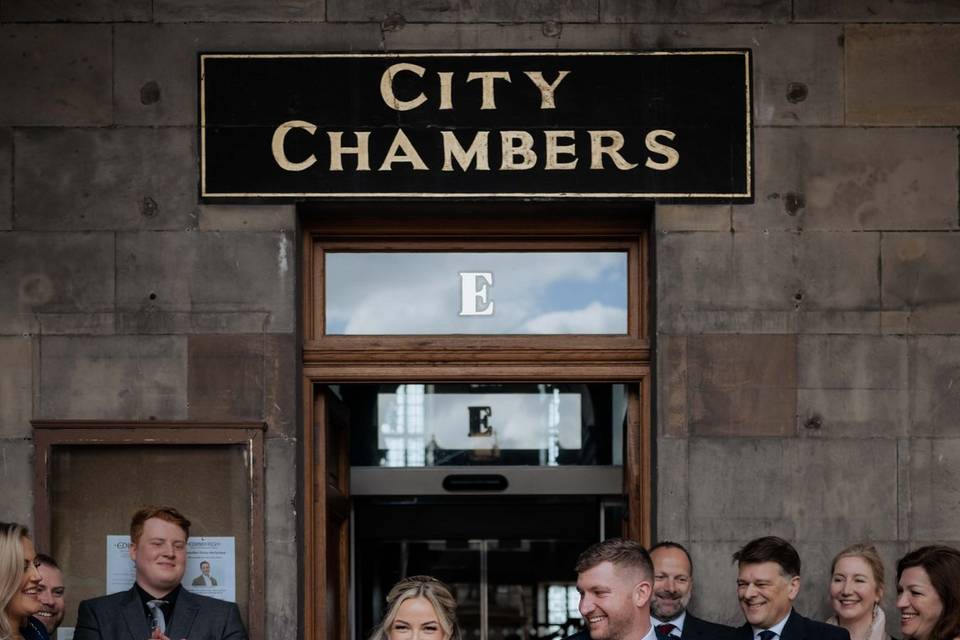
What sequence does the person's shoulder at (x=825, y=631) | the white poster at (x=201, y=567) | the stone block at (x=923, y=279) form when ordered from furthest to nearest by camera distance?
the stone block at (x=923, y=279)
the white poster at (x=201, y=567)
the person's shoulder at (x=825, y=631)

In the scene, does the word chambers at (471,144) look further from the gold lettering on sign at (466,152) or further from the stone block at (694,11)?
the stone block at (694,11)

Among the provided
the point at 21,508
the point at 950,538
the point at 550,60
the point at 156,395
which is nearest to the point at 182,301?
the point at 156,395

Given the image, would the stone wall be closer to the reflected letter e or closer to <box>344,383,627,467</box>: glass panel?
the reflected letter e

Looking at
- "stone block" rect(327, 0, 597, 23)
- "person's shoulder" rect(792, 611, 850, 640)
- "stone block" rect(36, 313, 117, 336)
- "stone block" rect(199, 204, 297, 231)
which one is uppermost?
"stone block" rect(327, 0, 597, 23)

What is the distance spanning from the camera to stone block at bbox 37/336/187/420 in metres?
8.63

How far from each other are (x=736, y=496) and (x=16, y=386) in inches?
158

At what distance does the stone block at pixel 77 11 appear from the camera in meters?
8.87

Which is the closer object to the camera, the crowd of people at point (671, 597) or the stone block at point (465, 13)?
the crowd of people at point (671, 597)

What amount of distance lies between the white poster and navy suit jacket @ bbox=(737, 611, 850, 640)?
296 centimetres

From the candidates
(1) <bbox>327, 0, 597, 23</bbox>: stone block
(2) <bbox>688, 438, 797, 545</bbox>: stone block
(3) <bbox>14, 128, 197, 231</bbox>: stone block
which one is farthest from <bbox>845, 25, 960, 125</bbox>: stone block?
(3) <bbox>14, 128, 197, 231</bbox>: stone block

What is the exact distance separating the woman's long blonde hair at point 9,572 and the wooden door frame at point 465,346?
2396 millimetres

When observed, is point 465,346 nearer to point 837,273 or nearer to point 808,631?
point 837,273

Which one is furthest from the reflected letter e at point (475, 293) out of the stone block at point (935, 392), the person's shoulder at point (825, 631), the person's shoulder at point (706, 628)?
the person's shoulder at point (825, 631)

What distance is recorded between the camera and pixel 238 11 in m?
8.88
